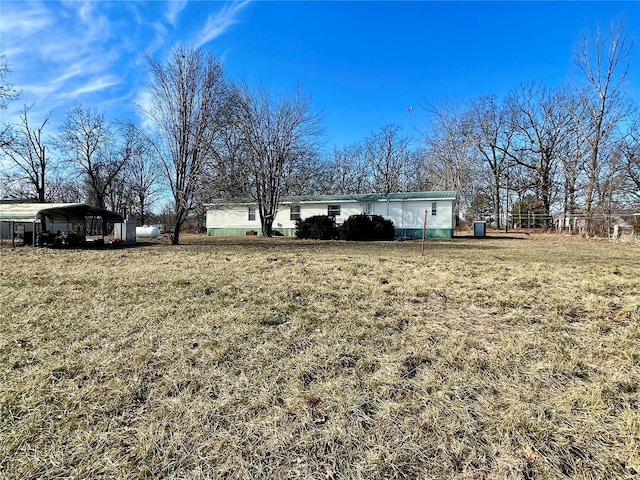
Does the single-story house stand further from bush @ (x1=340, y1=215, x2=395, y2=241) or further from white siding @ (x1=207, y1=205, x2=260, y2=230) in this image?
bush @ (x1=340, y1=215, x2=395, y2=241)

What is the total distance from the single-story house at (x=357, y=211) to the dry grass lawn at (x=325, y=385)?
1578cm

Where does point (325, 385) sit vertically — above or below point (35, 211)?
below

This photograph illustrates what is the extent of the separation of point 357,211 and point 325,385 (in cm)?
1998

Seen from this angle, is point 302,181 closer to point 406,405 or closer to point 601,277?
point 601,277

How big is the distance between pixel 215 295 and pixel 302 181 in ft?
60.5

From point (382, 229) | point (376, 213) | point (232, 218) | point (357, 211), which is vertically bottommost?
point (382, 229)

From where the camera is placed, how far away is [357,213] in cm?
2180

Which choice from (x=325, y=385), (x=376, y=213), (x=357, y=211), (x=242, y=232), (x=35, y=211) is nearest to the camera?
(x=325, y=385)

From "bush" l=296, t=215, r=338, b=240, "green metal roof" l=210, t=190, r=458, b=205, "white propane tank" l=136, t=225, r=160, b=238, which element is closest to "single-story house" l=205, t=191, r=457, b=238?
"green metal roof" l=210, t=190, r=458, b=205

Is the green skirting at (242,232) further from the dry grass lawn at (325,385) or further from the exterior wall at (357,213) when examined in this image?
the dry grass lawn at (325,385)

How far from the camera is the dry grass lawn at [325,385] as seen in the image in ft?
5.44

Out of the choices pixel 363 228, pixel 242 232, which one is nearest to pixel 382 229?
pixel 363 228

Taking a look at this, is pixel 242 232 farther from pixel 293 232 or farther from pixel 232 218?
pixel 293 232

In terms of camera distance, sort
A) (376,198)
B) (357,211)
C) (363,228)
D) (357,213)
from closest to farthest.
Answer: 1. (363,228)
2. (376,198)
3. (357,213)
4. (357,211)
